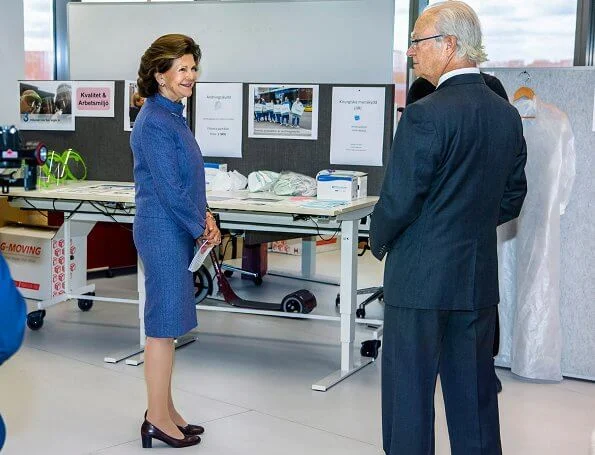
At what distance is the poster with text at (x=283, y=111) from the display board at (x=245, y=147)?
1.3 inches

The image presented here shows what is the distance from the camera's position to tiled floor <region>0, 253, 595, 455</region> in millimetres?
3090

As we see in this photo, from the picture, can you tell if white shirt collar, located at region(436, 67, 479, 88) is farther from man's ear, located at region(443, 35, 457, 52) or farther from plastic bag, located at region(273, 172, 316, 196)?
plastic bag, located at region(273, 172, 316, 196)

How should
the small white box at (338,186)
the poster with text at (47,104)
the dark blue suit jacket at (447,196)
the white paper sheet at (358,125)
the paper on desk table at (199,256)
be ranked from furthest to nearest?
the poster with text at (47,104) < the white paper sheet at (358,125) < the small white box at (338,186) < the paper on desk table at (199,256) < the dark blue suit jacket at (447,196)

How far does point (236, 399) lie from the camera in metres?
3.57

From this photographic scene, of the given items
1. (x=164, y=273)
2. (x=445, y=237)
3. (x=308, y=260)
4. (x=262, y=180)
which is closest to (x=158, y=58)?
(x=164, y=273)

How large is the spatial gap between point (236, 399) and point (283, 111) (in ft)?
5.28

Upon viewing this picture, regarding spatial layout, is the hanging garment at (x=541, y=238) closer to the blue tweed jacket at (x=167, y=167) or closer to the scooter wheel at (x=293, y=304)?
the scooter wheel at (x=293, y=304)

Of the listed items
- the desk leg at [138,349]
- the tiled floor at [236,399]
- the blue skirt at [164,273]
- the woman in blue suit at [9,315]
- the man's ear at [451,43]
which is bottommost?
the tiled floor at [236,399]

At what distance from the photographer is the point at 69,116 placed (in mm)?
4988

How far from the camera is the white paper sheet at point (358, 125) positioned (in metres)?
4.30

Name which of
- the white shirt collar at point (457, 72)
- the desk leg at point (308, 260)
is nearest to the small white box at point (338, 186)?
the white shirt collar at point (457, 72)

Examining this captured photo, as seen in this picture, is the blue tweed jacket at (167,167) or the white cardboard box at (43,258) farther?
the white cardboard box at (43,258)

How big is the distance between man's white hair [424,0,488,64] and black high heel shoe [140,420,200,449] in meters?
1.67

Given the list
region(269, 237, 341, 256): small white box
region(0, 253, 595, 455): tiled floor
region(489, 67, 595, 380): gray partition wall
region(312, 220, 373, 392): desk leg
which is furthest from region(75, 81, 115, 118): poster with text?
region(269, 237, 341, 256): small white box
